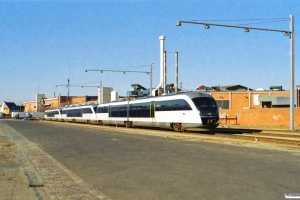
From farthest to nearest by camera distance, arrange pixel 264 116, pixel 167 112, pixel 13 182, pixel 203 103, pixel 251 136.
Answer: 1. pixel 264 116
2. pixel 167 112
3. pixel 203 103
4. pixel 251 136
5. pixel 13 182

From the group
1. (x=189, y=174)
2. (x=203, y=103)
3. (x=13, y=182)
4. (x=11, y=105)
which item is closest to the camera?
(x=13, y=182)

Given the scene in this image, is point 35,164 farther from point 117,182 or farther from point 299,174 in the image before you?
point 299,174

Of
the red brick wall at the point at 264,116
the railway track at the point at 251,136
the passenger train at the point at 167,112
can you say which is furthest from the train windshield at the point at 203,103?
the red brick wall at the point at 264,116

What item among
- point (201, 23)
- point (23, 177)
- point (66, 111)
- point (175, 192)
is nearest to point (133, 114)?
point (201, 23)

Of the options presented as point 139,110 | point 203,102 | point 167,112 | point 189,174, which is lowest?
point 189,174

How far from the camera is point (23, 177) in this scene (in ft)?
34.9

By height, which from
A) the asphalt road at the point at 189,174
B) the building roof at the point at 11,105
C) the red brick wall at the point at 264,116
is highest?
the building roof at the point at 11,105

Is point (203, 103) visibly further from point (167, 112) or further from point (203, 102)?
point (167, 112)

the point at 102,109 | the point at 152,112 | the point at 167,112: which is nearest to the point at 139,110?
the point at 152,112

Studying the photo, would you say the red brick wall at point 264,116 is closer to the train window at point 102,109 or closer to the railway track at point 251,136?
the railway track at point 251,136

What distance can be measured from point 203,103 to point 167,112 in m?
4.56

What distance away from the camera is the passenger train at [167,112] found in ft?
88.4

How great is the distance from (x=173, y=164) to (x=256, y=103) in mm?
61393

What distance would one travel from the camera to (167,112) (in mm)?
30953
